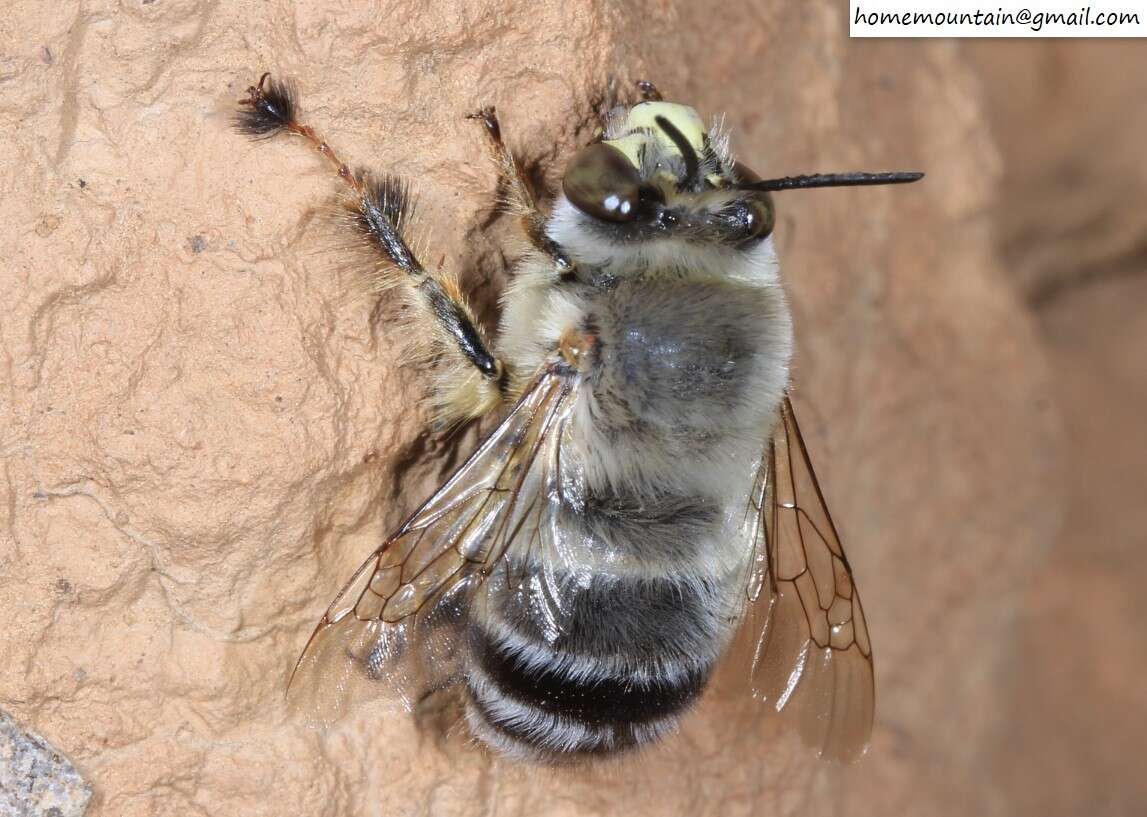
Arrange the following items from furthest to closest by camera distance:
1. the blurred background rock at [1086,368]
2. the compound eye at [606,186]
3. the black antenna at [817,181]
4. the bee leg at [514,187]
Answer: the blurred background rock at [1086,368] < the bee leg at [514,187] < the black antenna at [817,181] < the compound eye at [606,186]

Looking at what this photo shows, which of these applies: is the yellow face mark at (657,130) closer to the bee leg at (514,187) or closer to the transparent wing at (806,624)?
the bee leg at (514,187)

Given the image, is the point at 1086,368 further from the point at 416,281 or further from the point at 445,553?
the point at 445,553

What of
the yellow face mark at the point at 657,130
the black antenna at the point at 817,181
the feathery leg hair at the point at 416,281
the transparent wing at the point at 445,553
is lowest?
the transparent wing at the point at 445,553

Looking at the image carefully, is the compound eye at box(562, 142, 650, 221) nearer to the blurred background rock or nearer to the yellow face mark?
the yellow face mark

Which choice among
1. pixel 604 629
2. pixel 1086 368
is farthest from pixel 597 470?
pixel 1086 368

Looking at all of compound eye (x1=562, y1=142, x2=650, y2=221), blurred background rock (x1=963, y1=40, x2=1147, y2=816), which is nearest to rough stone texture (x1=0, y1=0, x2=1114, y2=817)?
compound eye (x1=562, y1=142, x2=650, y2=221)

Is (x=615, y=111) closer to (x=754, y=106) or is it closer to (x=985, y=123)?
(x=754, y=106)

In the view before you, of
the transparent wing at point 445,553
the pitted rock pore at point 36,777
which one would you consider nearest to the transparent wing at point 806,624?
the transparent wing at point 445,553
